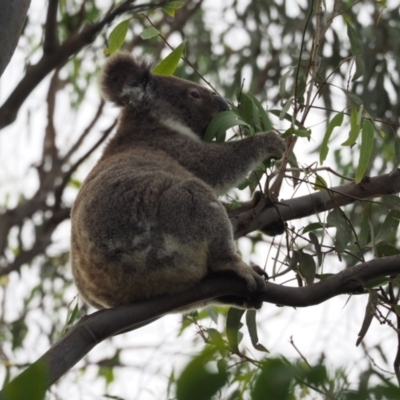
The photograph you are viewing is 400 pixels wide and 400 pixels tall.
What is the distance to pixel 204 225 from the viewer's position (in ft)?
7.12

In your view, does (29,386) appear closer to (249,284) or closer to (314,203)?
(249,284)

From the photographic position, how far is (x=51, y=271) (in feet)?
19.2

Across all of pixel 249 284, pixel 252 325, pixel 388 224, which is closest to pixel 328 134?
pixel 388 224

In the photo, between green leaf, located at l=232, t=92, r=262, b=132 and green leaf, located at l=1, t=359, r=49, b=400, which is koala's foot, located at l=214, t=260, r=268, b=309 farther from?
green leaf, located at l=1, t=359, r=49, b=400

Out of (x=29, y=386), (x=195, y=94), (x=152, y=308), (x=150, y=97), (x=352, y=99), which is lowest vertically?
(x=29, y=386)

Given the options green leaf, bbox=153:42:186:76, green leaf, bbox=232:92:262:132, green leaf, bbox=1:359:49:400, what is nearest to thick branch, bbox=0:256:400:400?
green leaf, bbox=232:92:262:132

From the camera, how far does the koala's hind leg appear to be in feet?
7.00

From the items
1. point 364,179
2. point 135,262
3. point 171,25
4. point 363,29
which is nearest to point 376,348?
point 364,179

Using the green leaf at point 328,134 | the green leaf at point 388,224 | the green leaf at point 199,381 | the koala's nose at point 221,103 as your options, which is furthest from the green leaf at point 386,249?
the green leaf at point 199,381

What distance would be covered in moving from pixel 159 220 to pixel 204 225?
0.44 ft

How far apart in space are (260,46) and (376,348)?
293cm

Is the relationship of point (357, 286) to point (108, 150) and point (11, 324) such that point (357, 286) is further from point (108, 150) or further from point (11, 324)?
point (11, 324)

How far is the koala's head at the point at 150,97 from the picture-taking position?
10.0 feet

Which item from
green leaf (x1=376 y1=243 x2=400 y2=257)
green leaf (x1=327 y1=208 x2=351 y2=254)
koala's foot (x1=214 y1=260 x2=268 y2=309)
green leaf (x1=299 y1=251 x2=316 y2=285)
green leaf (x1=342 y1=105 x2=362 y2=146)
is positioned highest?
green leaf (x1=342 y1=105 x2=362 y2=146)
